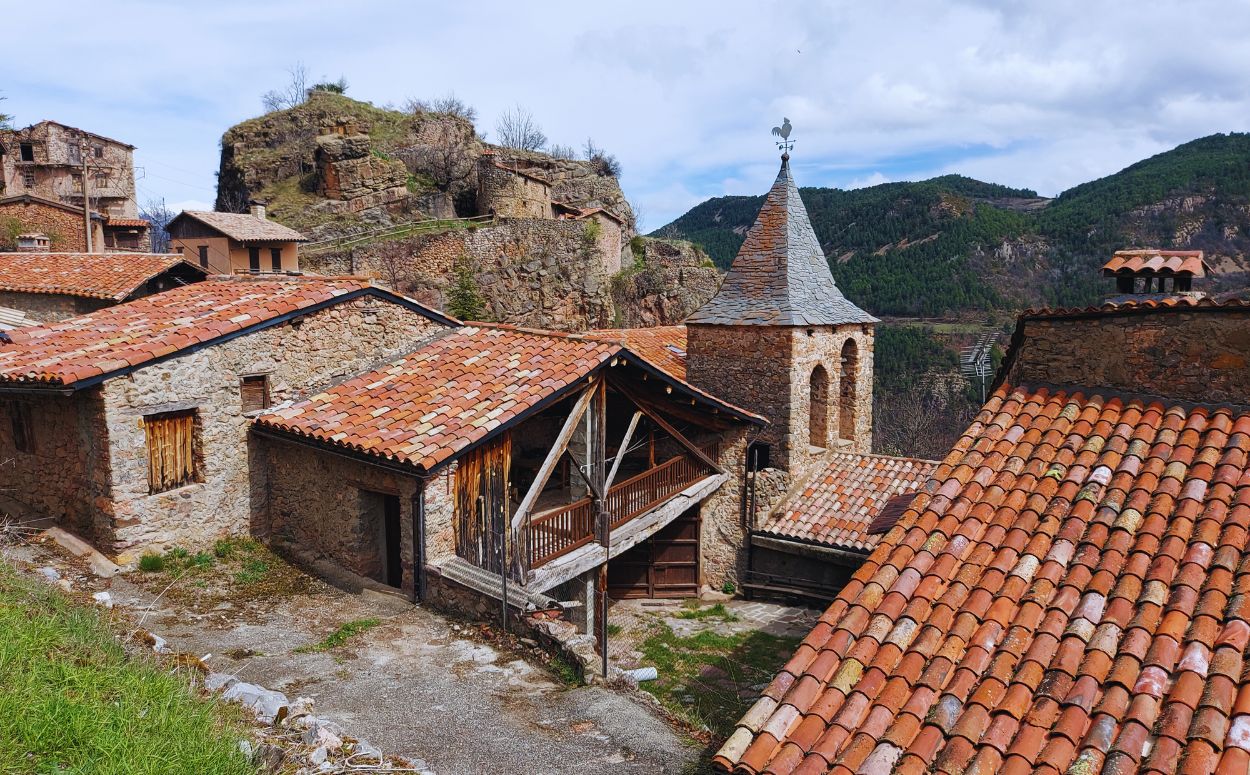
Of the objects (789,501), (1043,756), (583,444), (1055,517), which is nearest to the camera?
(1043,756)

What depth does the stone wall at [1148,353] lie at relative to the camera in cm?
576

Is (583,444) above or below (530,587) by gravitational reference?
above

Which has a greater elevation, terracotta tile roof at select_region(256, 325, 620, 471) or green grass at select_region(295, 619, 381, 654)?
terracotta tile roof at select_region(256, 325, 620, 471)

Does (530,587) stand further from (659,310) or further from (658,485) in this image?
(659,310)

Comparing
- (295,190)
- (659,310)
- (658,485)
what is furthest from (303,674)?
(295,190)

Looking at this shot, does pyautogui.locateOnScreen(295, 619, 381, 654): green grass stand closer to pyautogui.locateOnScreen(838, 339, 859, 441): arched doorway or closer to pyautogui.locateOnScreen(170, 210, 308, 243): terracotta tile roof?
pyautogui.locateOnScreen(838, 339, 859, 441): arched doorway

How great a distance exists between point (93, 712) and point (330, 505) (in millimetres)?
5913

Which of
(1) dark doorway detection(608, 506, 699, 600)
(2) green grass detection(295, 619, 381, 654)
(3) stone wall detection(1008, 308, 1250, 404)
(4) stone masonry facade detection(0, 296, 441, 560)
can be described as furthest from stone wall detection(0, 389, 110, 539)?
(3) stone wall detection(1008, 308, 1250, 404)

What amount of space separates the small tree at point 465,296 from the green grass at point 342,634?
18.7m

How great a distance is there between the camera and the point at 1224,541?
4.47 meters

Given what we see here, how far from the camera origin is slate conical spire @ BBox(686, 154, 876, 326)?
1558 cm

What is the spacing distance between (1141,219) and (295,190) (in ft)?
146

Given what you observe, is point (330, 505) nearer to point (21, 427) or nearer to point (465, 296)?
point (21, 427)

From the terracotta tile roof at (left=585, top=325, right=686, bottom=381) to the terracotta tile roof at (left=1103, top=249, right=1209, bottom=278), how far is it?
28.9ft
